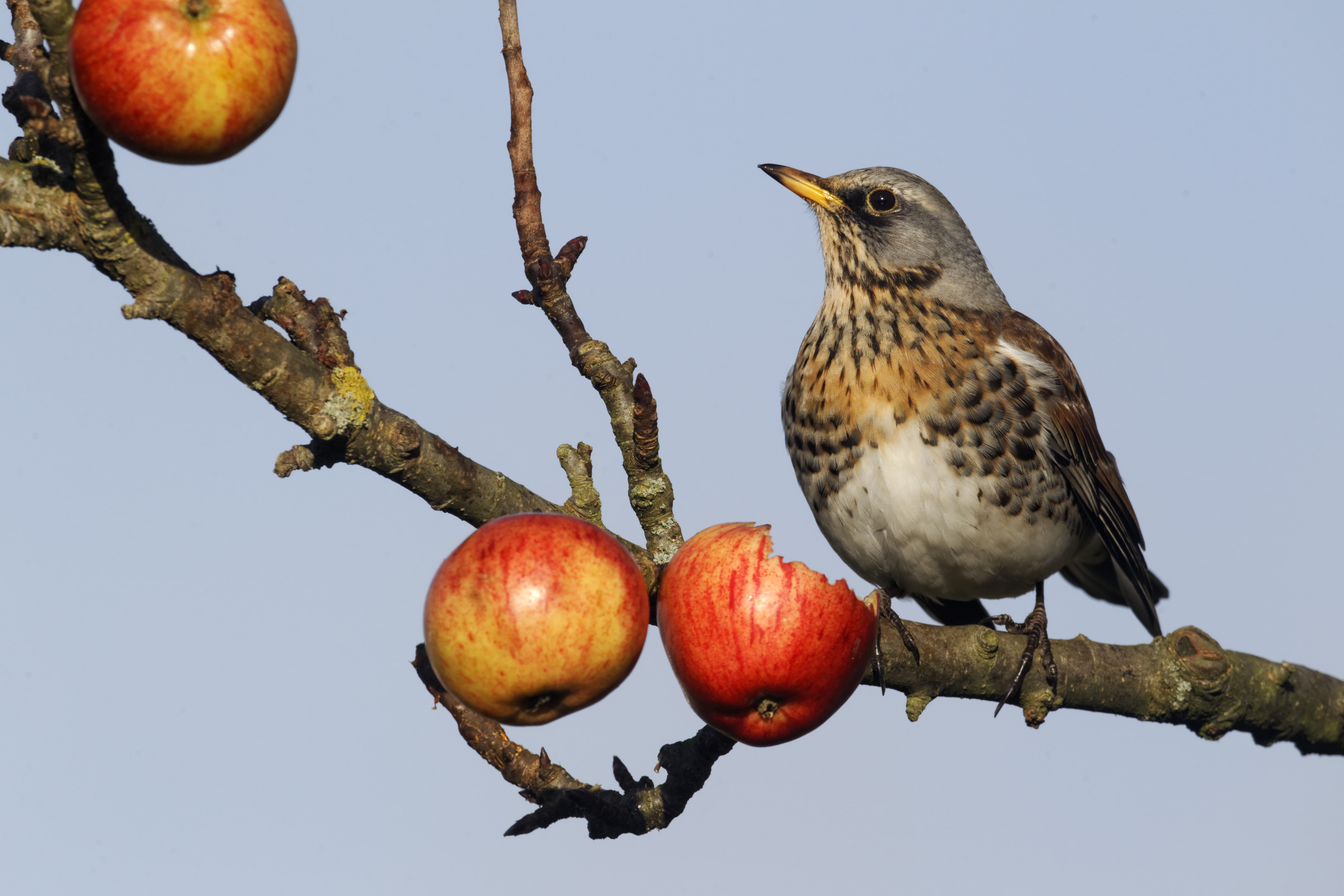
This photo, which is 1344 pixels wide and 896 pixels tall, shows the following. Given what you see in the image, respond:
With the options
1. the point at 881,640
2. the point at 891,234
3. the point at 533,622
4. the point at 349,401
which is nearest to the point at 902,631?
the point at 881,640

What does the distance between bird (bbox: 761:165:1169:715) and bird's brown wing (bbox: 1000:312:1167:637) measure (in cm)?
1

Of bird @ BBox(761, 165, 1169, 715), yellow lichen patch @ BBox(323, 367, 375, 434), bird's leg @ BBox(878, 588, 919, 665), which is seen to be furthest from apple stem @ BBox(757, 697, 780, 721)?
bird @ BBox(761, 165, 1169, 715)

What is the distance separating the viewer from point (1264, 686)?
486 cm

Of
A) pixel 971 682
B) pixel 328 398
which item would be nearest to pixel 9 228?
pixel 328 398

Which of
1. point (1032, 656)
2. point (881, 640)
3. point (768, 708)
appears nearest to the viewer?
point (768, 708)

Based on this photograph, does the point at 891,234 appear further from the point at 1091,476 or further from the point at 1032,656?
the point at 1032,656

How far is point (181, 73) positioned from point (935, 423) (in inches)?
126

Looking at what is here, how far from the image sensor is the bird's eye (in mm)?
5469

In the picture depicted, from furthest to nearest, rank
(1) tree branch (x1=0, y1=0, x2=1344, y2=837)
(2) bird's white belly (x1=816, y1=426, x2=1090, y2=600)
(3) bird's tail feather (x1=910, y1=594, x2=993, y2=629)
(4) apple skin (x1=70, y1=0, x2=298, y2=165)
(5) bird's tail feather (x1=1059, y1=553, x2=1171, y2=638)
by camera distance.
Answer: (3) bird's tail feather (x1=910, y1=594, x2=993, y2=629), (5) bird's tail feather (x1=1059, y1=553, x2=1171, y2=638), (2) bird's white belly (x1=816, y1=426, x2=1090, y2=600), (1) tree branch (x1=0, y1=0, x2=1344, y2=837), (4) apple skin (x1=70, y1=0, x2=298, y2=165)

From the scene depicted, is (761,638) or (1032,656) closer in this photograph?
(761,638)

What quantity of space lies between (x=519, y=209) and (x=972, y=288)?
276cm

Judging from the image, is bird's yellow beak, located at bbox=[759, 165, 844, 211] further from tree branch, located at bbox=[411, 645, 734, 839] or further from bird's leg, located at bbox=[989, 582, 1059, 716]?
tree branch, located at bbox=[411, 645, 734, 839]

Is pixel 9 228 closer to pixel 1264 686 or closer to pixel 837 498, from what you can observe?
pixel 837 498

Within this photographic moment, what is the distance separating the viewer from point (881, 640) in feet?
12.4
